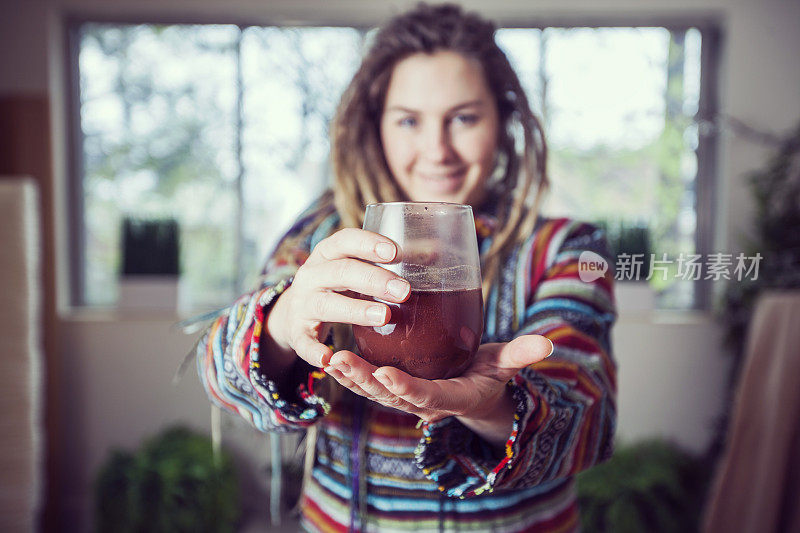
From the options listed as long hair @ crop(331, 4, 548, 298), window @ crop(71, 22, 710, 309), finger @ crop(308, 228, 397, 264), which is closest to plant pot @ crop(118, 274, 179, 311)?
window @ crop(71, 22, 710, 309)

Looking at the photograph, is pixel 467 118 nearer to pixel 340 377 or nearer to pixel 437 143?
pixel 437 143

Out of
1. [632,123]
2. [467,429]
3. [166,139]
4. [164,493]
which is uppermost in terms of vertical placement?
[166,139]

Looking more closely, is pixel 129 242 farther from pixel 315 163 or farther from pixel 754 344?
pixel 754 344

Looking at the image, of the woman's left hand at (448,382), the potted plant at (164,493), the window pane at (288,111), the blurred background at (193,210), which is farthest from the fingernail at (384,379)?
the window pane at (288,111)

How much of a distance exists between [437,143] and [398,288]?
173 millimetres

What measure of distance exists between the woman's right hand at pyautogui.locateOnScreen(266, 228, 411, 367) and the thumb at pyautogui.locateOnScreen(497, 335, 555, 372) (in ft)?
0.25

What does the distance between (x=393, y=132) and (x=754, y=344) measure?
769mm

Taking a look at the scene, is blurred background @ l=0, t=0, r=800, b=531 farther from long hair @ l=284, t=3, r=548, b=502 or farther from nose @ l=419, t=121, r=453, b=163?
nose @ l=419, t=121, r=453, b=163

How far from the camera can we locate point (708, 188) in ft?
4.54

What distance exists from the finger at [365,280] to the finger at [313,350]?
39mm

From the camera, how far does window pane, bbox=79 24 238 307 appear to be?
6.40 feet

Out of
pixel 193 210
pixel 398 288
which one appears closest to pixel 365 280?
pixel 398 288

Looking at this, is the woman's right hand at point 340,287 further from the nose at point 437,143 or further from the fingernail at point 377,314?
the nose at point 437,143

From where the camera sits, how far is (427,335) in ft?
1.01
